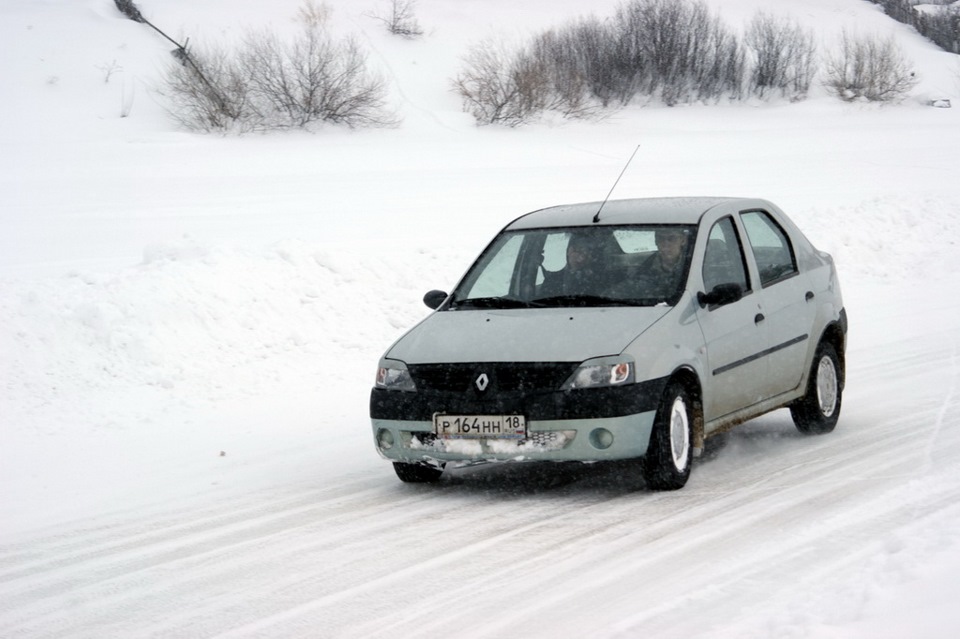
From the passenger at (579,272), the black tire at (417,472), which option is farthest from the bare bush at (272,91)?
the black tire at (417,472)

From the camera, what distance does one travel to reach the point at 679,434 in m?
7.00

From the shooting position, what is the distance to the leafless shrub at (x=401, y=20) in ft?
141

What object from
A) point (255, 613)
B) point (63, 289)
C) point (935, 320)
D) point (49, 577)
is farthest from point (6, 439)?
point (935, 320)

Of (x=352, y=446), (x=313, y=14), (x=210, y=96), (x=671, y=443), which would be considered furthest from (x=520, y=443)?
(x=313, y=14)

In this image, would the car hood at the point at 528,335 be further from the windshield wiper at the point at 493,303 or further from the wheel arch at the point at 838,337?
the wheel arch at the point at 838,337

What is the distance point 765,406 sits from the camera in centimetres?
801

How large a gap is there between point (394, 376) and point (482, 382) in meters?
0.61

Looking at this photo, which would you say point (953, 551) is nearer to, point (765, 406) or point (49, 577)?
point (765, 406)

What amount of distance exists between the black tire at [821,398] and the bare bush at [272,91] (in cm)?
2344

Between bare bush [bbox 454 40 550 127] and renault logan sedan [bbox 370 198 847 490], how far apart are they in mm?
25239

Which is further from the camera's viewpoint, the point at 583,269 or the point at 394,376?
the point at 583,269

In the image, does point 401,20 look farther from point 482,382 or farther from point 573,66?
point 482,382

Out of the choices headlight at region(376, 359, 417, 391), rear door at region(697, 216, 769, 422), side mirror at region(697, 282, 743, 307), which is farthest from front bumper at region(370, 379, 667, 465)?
side mirror at region(697, 282, 743, 307)

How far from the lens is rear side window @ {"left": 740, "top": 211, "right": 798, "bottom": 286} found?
826cm
